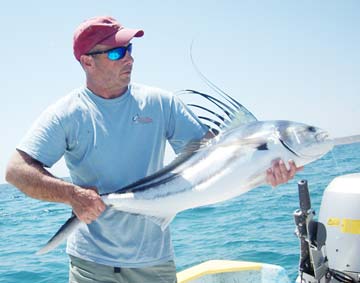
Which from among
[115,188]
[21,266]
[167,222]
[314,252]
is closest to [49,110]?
[115,188]

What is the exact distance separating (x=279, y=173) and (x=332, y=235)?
1833mm

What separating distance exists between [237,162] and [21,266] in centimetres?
971

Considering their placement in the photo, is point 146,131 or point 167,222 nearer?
point 167,222

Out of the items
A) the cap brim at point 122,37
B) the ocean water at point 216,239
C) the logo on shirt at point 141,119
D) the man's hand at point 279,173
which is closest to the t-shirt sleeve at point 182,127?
the logo on shirt at point 141,119

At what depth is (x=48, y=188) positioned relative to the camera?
2.68 metres

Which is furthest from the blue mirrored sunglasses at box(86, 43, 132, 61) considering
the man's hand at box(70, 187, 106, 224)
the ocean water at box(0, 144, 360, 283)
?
the ocean water at box(0, 144, 360, 283)

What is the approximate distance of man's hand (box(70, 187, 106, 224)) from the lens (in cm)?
259

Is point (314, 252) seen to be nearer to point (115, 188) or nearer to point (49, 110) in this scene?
point (115, 188)

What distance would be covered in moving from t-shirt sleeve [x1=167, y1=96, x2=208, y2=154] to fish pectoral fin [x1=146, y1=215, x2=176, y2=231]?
1.53 feet

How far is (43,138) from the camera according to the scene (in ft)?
9.35

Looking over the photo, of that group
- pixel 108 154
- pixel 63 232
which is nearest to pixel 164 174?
pixel 108 154

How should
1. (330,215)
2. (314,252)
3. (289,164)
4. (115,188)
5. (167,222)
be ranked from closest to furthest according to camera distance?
(289,164) < (167,222) < (115,188) < (314,252) < (330,215)

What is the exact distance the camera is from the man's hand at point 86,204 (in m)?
2.59

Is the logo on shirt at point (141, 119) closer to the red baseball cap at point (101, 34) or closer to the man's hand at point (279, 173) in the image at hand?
the red baseball cap at point (101, 34)
